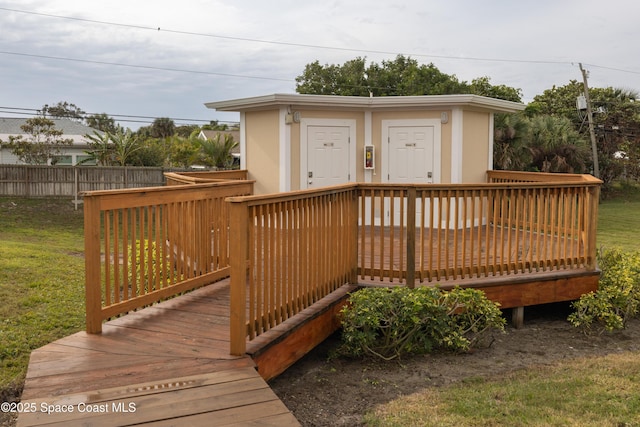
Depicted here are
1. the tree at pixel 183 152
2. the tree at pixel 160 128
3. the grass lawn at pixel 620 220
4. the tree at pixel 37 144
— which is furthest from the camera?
the tree at pixel 160 128

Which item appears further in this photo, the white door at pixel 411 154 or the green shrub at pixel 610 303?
the white door at pixel 411 154

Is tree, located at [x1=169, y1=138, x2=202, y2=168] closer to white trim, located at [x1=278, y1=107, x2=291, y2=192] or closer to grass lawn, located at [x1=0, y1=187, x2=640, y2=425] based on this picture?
grass lawn, located at [x1=0, y1=187, x2=640, y2=425]

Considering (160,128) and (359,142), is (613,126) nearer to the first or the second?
(359,142)

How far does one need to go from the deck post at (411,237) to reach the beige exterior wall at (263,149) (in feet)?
13.0

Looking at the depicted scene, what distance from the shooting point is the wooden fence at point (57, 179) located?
18.9 meters

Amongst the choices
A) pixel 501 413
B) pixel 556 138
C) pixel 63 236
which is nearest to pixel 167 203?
pixel 501 413

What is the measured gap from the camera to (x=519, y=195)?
607cm

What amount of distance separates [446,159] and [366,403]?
581 centimetres

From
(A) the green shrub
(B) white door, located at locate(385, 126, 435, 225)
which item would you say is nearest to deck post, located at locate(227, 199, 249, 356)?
(A) the green shrub

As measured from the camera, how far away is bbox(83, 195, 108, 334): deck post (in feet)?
13.5

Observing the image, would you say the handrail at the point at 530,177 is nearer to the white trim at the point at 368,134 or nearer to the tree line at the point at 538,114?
the white trim at the point at 368,134

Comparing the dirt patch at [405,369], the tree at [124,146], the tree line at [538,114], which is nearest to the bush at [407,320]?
the dirt patch at [405,369]

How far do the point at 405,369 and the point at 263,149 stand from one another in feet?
17.9

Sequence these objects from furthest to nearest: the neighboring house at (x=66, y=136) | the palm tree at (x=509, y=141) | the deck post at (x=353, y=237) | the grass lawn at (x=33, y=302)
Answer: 1. the neighboring house at (x=66, y=136)
2. the palm tree at (x=509, y=141)
3. the deck post at (x=353, y=237)
4. the grass lawn at (x=33, y=302)
